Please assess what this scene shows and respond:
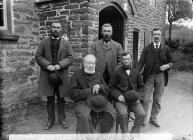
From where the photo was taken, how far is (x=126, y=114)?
3949mm

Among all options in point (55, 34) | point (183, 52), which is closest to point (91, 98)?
point (55, 34)

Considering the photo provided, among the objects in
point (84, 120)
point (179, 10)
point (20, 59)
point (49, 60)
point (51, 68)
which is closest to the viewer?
point (84, 120)

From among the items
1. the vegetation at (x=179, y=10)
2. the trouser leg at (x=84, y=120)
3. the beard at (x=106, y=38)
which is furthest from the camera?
the vegetation at (x=179, y=10)

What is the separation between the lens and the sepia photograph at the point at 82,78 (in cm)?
398

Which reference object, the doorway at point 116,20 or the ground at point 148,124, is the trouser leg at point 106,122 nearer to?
the ground at point 148,124

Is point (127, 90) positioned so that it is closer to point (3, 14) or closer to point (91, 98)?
point (91, 98)

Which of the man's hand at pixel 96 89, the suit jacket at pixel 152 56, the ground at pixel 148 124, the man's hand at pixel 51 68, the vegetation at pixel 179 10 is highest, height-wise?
the vegetation at pixel 179 10

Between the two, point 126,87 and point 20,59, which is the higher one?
point 20,59

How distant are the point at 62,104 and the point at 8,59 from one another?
2.03m

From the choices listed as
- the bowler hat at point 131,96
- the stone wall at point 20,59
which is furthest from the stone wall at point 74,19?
the bowler hat at point 131,96

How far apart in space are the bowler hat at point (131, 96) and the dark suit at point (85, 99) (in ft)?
1.05

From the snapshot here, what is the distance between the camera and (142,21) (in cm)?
955

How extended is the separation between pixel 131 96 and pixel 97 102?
2.15ft

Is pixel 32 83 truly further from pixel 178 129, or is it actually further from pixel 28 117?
pixel 178 129
